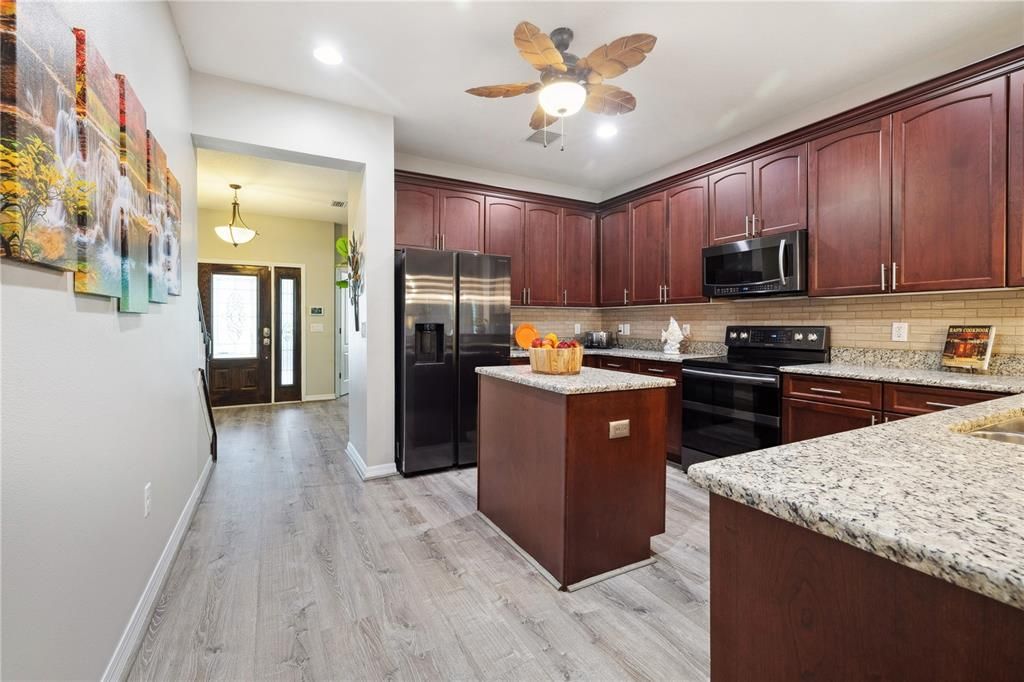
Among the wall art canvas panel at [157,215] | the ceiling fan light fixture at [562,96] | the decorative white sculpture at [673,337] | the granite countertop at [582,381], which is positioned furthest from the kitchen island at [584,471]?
the decorative white sculpture at [673,337]

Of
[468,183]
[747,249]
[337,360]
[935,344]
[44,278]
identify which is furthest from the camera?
[337,360]

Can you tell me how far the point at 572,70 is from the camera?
225 cm

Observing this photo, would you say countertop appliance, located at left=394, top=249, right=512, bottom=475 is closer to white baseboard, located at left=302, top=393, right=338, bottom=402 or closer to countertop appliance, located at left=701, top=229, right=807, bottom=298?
countertop appliance, located at left=701, top=229, right=807, bottom=298

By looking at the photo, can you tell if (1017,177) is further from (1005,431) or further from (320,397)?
(320,397)

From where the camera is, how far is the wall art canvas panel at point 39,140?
92cm

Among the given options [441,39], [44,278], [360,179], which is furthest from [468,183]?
[44,278]

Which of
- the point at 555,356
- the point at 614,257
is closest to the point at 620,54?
the point at 555,356

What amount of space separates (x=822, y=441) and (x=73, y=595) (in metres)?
1.87

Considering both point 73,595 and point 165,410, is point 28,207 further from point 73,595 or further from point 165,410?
point 165,410

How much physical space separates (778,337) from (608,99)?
2.27 meters

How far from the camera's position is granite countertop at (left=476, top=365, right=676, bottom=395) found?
197 centimetres

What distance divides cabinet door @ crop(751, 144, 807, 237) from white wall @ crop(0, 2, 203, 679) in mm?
3706

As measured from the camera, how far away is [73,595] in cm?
118

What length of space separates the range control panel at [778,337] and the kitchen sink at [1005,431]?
80.8 inches
